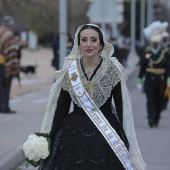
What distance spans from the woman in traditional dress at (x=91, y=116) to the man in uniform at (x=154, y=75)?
321 inches

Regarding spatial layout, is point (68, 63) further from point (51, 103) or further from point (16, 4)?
point (16, 4)

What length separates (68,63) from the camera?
6.10m

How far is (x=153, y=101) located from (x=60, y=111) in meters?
8.33

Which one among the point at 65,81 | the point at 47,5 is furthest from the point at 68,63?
the point at 47,5

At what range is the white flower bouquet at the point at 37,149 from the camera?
227 inches

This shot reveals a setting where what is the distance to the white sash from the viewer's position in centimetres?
576

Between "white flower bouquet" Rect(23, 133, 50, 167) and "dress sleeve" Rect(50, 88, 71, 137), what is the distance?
0.15 meters

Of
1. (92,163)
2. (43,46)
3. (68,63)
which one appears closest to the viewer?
(92,163)

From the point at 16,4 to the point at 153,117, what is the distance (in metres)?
17.0

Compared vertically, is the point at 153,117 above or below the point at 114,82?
below

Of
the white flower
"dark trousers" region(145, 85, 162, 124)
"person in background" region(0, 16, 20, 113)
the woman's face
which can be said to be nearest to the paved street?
"dark trousers" region(145, 85, 162, 124)

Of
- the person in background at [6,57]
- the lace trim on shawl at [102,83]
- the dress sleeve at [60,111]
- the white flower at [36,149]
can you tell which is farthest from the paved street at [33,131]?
the lace trim on shawl at [102,83]

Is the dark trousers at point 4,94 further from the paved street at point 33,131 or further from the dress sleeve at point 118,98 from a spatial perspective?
the dress sleeve at point 118,98

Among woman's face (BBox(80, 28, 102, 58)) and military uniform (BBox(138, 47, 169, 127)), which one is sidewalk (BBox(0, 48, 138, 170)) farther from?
woman's face (BBox(80, 28, 102, 58))
